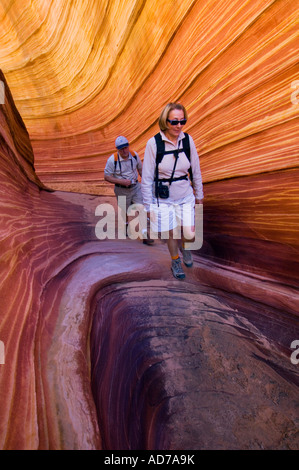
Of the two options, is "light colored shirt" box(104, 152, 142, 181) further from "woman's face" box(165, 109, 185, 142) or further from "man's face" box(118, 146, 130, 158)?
"woman's face" box(165, 109, 185, 142)

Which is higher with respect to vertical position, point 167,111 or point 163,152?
point 167,111

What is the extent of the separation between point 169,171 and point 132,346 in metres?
1.10

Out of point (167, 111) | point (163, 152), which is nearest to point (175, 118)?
point (167, 111)

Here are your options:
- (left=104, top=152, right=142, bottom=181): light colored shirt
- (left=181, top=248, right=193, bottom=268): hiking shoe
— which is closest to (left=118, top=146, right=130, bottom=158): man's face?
(left=104, top=152, right=142, bottom=181): light colored shirt

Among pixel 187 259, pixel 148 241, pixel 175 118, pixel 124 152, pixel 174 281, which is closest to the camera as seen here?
pixel 175 118

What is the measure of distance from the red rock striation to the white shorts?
376mm

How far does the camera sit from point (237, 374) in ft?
4.39

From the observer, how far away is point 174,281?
209cm

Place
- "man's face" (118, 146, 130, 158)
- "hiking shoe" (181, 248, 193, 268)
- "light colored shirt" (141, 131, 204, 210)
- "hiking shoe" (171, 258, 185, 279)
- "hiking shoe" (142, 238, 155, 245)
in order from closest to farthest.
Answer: "light colored shirt" (141, 131, 204, 210)
"hiking shoe" (171, 258, 185, 279)
"hiking shoe" (181, 248, 193, 268)
"man's face" (118, 146, 130, 158)
"hiking shoe" (142, 238, 155, 245)

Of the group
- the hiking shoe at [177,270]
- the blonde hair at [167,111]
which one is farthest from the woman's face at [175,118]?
the hiking shoe at [177,270]

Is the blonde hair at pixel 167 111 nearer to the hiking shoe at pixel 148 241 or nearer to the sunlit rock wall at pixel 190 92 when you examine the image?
the sunlit rock wall at pixel 190 92

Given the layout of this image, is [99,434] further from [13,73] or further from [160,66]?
[13,73]

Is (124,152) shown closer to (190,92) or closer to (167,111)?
(190,92)

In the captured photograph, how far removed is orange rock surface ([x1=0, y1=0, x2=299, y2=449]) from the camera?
111cm
